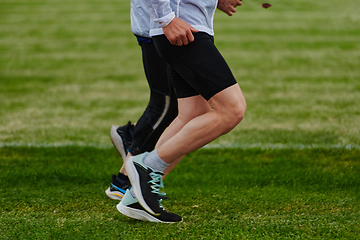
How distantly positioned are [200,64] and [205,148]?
7.62ft

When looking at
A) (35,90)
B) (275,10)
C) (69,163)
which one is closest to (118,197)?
(69,163)

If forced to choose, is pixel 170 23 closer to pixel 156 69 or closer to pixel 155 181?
pixel 156 69

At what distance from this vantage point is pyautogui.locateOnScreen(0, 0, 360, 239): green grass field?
2.78 m

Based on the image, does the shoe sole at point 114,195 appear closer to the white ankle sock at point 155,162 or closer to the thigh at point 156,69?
the white ankle sock at point 155,162


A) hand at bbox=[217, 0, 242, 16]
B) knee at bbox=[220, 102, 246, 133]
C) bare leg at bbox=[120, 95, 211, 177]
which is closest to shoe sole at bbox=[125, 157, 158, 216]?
bare leg at bbox=[120, 95, 211, 177]

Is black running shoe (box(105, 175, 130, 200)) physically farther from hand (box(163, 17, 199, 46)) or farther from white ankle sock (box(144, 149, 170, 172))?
hand (box(163, 17, 199, 46))

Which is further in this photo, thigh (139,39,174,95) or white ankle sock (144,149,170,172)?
thigh (139,39,174,95)

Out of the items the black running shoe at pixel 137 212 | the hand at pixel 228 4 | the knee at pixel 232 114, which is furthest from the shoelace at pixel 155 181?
the hand at pixel 228 4

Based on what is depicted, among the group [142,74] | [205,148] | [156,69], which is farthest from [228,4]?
[142,74]

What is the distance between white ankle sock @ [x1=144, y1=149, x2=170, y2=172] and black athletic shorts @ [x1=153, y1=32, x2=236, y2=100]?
501mm

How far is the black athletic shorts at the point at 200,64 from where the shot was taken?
8.06 ft

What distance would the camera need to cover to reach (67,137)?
503 cm

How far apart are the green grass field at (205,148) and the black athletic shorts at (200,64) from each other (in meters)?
0.80

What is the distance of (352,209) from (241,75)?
5.76 m
